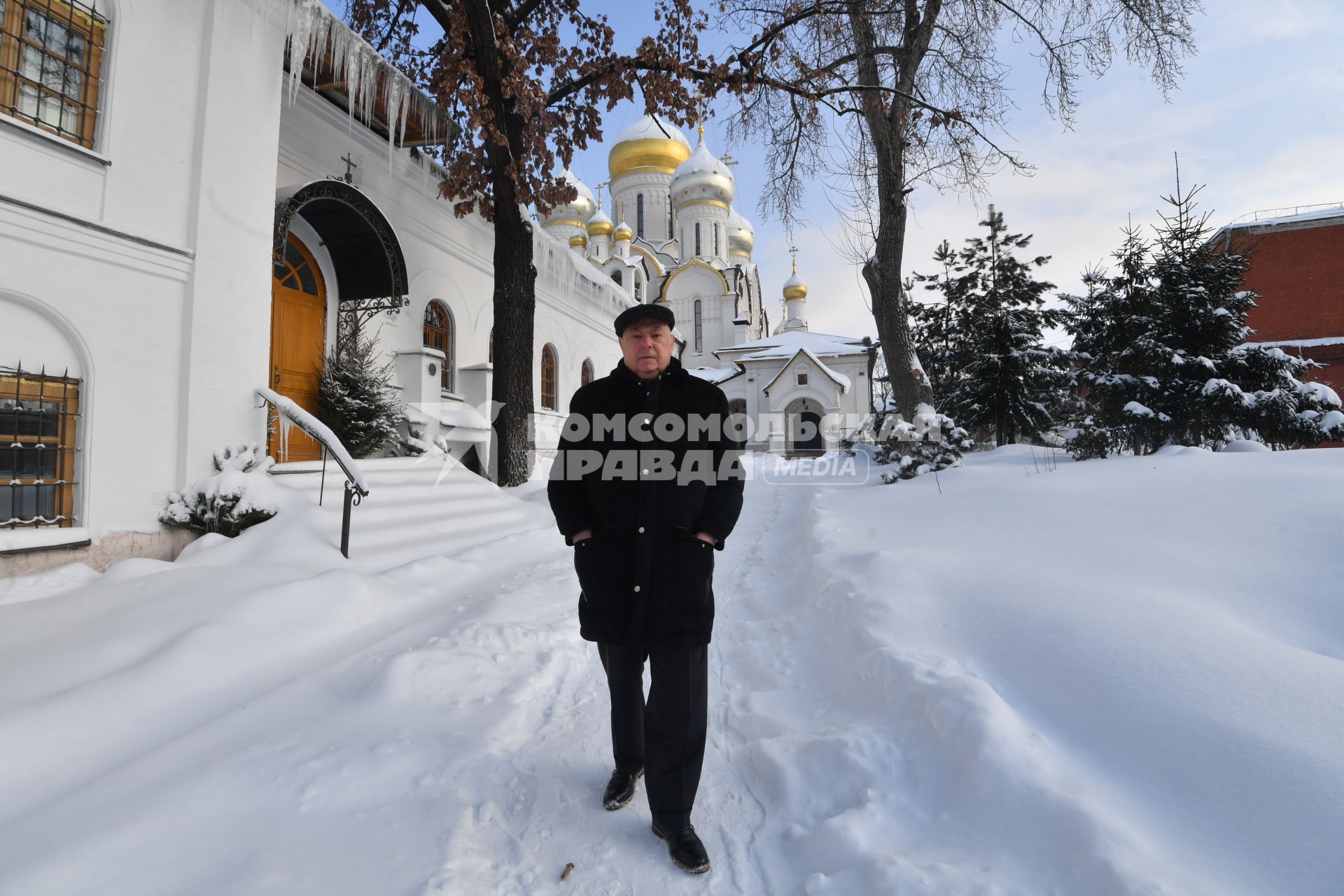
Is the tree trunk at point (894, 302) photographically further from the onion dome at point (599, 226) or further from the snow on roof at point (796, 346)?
the onion dome at point (599, 226)

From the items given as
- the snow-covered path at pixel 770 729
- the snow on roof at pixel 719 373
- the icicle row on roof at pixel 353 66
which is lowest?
the snow-covered path at pixel 770 729

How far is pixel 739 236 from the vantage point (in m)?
40.3

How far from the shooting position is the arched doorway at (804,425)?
28.0 metres

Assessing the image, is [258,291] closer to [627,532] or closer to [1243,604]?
[627,532]

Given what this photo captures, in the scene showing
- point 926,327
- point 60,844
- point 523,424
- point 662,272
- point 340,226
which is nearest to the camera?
point 60,844

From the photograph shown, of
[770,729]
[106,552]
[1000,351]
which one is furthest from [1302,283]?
[106,552]

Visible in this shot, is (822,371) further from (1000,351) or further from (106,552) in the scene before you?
(106,552)

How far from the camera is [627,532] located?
2.22 metres

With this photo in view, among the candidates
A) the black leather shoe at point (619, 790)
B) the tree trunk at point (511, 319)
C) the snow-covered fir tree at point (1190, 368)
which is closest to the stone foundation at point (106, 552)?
the tree trunk at point (511, 319)

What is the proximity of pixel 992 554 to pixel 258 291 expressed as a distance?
687 centimetres

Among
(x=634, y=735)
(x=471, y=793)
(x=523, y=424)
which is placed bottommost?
(x=471, y=793)

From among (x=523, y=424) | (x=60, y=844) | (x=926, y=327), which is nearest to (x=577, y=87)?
(x=523, y=424)

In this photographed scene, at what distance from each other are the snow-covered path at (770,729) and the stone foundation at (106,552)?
0.31 metres

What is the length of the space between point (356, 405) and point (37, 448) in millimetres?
3424
